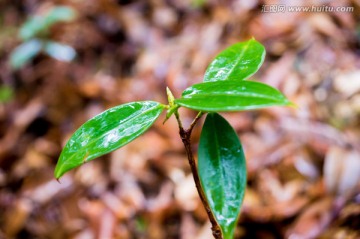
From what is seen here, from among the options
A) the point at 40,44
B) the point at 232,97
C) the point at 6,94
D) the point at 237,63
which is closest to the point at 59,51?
the point at 40,44

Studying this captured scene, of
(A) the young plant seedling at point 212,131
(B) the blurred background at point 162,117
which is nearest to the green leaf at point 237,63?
(A) the young plant seedling at point 212,131

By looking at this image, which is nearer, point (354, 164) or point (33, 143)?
point (354, 164)

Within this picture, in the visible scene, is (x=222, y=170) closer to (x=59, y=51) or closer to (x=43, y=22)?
(x=59, y=51)

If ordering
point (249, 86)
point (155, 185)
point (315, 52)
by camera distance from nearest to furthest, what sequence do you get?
1. point (249, 86)
2. point (155, 185)
3. point (315, 52)

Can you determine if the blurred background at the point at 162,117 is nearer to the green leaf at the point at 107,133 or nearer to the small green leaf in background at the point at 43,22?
the small green leaf in background at the point at 43,22

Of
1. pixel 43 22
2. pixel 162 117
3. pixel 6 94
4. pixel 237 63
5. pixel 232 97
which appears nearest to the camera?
pixel 232 97

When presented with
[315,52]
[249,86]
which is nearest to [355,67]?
[315,52]

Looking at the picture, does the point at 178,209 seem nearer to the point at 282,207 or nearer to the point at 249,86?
the point at 282,207

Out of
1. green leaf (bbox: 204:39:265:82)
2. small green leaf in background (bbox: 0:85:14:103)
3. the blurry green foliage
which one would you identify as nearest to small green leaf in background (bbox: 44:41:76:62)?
the blurry green foliage
